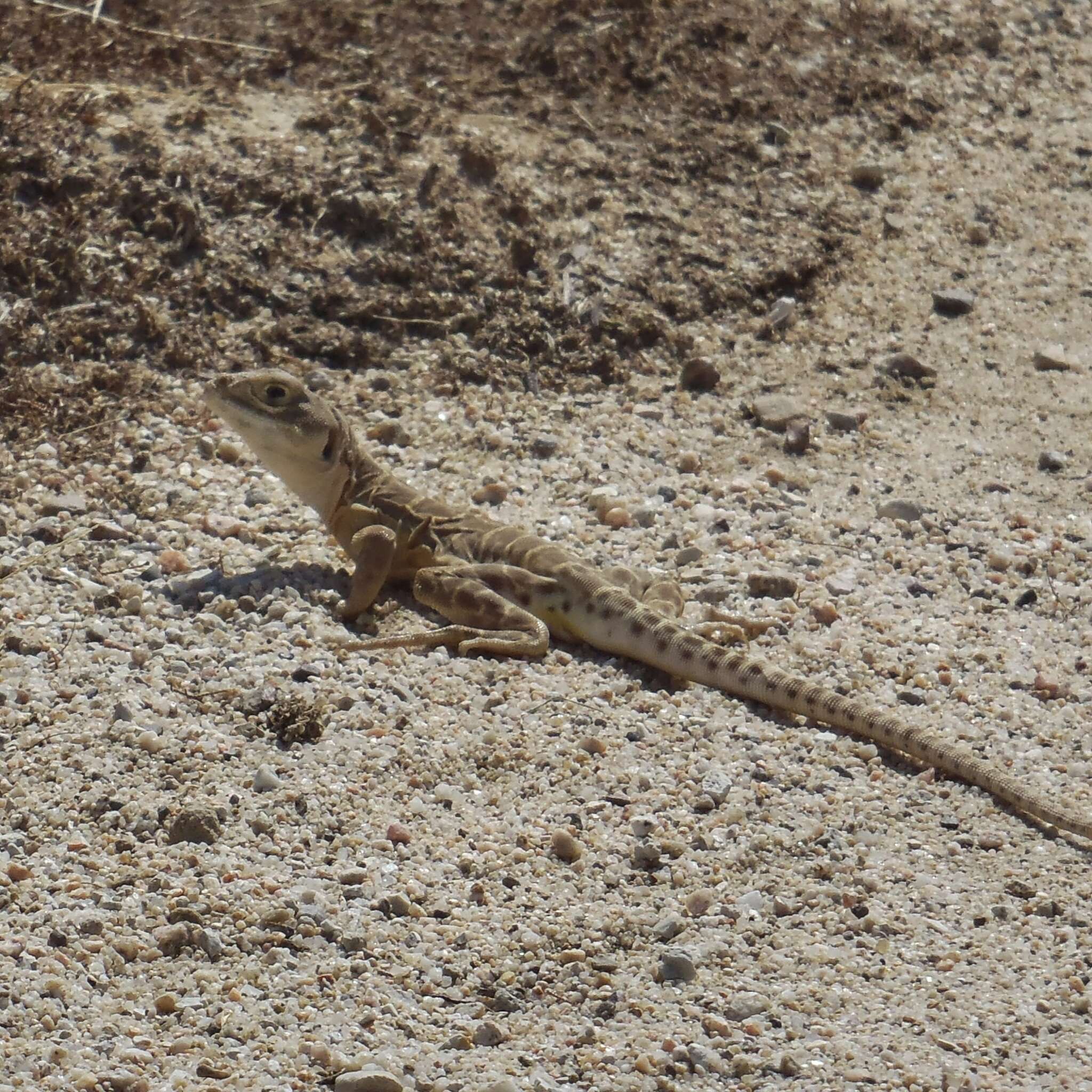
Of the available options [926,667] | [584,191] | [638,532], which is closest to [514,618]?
[638,532]

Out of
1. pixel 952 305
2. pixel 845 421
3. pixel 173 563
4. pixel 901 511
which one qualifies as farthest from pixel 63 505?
pixel 952 305

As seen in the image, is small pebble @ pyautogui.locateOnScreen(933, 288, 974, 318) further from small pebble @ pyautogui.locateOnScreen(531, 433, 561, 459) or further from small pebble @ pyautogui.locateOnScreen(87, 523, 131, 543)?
small pebble @ pyautogui.locateOnScreen(87, 523, 131, 543)

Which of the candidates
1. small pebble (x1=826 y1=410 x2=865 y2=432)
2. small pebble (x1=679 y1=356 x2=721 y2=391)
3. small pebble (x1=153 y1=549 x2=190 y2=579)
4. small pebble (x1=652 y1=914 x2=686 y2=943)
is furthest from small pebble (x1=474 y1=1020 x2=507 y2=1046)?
small pebble (x1=679 y1=356 x2=721 y2=391)

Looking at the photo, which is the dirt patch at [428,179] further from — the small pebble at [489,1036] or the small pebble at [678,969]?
the small pebble at [678,969]

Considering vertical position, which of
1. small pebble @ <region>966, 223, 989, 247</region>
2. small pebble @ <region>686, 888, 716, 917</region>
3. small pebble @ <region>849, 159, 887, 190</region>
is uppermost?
small pebble @ <region>849, 159, 887, 190</region>

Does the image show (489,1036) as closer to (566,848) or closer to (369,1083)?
(369,1083)

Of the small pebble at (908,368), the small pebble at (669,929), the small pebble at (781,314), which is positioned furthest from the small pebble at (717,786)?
the small pebble at (781,314)
